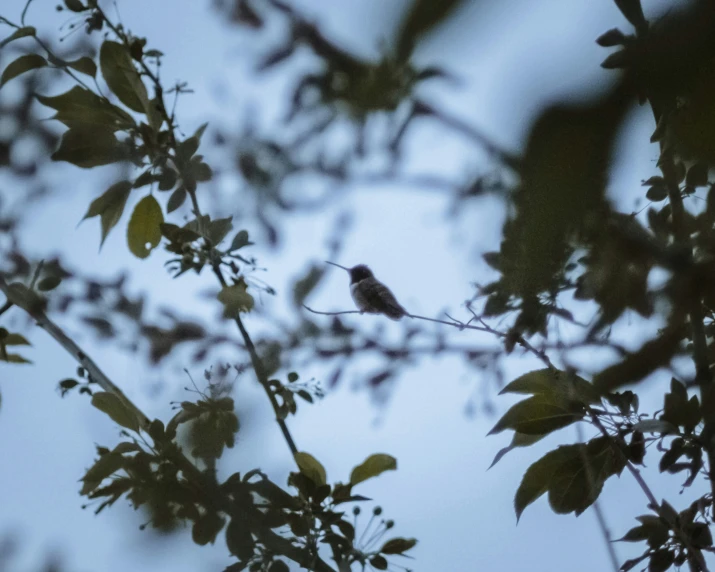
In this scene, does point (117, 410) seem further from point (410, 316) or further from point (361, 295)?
point (361, 295)

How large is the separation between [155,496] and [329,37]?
1.97 ft

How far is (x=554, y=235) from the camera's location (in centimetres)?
28

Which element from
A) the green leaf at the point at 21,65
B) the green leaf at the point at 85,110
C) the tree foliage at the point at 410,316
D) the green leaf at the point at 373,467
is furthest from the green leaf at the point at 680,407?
the green leaf at the point at 21,65

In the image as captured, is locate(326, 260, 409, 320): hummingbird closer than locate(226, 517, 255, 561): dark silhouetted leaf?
No

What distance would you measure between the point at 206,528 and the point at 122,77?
0.56 meters

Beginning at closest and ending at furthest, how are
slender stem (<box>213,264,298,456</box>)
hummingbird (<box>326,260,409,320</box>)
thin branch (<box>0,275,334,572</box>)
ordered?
thin branch (<box>0,275,334,572</box>) → slender stem (<box>213,264,298,456</box>) → hummingbird (<box>326,260,409,320</box>)

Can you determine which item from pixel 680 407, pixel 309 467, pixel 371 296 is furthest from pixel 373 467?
pixel 371 296

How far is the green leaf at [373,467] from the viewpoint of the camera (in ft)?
3.25

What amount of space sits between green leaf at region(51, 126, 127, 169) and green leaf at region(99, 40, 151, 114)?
0.27 feet

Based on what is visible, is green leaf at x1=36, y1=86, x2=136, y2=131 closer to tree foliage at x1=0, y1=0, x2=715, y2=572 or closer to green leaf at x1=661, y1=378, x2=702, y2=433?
tree foliage at x1=0, y1=0, x2=715, y2=572

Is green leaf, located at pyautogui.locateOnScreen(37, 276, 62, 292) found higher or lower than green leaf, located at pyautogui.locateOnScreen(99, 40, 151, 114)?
lower

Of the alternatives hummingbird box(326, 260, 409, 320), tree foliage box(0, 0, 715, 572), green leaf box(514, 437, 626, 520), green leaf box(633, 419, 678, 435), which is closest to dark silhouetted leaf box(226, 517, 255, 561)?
tree foliage box(0, 0, 715, 572)

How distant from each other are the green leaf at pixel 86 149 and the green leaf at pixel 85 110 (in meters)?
0.03

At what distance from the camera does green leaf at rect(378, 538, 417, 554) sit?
0.97m
